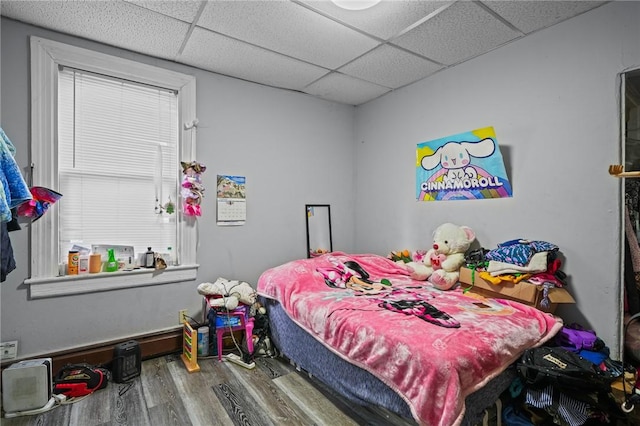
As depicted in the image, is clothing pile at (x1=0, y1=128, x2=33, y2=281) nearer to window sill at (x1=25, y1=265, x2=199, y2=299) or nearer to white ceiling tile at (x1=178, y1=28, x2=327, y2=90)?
window sill at (x1=25, y1=265, x2=199, y2=299)

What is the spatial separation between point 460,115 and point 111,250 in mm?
3127

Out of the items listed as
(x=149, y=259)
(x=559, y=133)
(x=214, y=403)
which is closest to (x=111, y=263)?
(x=149, y=259)

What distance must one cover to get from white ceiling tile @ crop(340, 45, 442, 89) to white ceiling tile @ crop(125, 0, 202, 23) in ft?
4.33

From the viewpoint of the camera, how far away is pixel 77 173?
2426mm

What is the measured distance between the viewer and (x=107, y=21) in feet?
7.04

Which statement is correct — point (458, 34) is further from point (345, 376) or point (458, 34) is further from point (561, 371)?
point (345, 376)

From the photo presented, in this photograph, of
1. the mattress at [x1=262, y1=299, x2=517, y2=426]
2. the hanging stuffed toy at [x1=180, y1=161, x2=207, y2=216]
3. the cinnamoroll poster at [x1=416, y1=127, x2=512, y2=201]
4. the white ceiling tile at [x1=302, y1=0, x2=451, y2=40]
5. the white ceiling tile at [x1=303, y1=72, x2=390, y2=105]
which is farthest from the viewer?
the white ceiling tile at [x1=303, y1=72, x2=390, y2=105]

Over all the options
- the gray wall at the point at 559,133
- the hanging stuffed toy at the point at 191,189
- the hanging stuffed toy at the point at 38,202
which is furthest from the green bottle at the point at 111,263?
the gray wall at the point at 559,133

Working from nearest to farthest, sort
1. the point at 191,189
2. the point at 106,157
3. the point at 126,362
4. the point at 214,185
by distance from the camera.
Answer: the point at 126,362 < the point at 106,157 < the point at 191,189 < the point at 214,185

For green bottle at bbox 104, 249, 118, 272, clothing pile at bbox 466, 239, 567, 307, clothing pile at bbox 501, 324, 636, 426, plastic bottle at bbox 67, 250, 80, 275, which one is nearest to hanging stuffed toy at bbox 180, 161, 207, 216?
green bottle at bbox 104, 249, 118, 272

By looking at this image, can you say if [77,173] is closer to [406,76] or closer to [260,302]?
[260,302]

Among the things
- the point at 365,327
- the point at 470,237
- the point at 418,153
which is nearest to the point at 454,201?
the point at 470,237

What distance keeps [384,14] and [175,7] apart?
4.37ft

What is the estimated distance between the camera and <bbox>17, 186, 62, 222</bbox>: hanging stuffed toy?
212 centimetres
